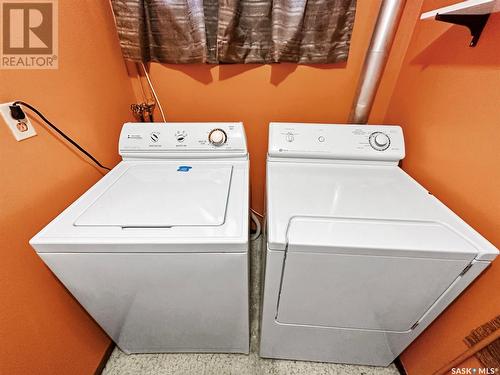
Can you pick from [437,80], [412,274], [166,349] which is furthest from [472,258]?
[166,349]

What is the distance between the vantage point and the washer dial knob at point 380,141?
1.12 metres

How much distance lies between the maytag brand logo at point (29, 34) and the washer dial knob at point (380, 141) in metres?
1.51

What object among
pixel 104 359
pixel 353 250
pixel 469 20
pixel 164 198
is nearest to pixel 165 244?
pixel 164 198

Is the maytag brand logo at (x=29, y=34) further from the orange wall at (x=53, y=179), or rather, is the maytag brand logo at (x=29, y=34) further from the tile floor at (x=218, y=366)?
the tile floor at (x=218, y=366)

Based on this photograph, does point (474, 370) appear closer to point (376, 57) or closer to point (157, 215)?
point (157, 215)

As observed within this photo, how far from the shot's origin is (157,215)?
77 centimetres

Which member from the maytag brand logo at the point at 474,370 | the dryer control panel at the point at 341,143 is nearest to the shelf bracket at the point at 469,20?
the dryer control panel at the point at 341,143

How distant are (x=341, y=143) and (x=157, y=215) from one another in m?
0.97

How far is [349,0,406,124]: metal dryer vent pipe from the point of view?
1030 millimetres

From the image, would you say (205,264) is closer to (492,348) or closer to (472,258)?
(472,258)

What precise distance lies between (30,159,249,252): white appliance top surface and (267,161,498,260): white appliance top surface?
155 millimetres

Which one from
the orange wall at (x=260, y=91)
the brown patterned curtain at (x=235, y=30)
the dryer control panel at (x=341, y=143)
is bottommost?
the dryer control panel at (x=341, y=143)

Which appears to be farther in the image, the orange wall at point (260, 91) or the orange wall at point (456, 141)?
the orange wall at point (260, 91)

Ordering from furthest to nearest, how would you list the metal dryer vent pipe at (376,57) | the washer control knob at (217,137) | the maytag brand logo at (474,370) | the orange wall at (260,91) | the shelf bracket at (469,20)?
the orange wall at (260,91)
the washer control knob at (217,137)
the metal dryer vent pipe at (376,57)
the shelf bracket at (469,20)
the maytag brand logo at (474,370)
